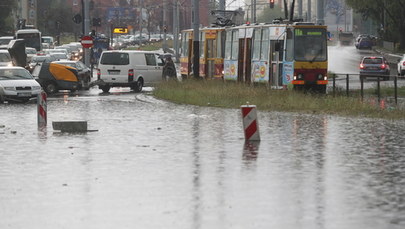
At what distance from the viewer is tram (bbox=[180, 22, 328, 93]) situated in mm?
39781


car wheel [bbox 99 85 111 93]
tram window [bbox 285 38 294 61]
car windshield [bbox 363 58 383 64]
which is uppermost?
tram window [bbox 285 38 294 61]

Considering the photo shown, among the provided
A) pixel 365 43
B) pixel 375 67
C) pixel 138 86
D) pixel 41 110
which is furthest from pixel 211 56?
pixel 365 43

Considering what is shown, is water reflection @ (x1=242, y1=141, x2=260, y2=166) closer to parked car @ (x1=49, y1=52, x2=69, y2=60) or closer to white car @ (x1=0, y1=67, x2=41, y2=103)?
white car @ (x1=0, y1=67, x2=41, y2=103)

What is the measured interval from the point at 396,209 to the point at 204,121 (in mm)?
15791

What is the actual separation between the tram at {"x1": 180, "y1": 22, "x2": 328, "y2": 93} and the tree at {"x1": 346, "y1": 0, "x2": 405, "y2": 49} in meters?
51.5

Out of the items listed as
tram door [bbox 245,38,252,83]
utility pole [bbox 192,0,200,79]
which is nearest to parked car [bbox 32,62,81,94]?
utility pole [bbox 192,0,200,79]

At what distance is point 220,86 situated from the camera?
38.8 metres

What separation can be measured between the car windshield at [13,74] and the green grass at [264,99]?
16.5 ft

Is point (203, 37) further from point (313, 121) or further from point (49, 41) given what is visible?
point (49, 41)

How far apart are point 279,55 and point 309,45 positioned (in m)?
1.35

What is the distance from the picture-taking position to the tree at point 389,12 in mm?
99062

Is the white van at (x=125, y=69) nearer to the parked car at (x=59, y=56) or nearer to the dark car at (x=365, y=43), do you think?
the parked car at (x=59, y=56)

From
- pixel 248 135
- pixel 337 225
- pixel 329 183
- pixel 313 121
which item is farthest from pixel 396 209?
pixel 313 121

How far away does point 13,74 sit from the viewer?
39.6 m
